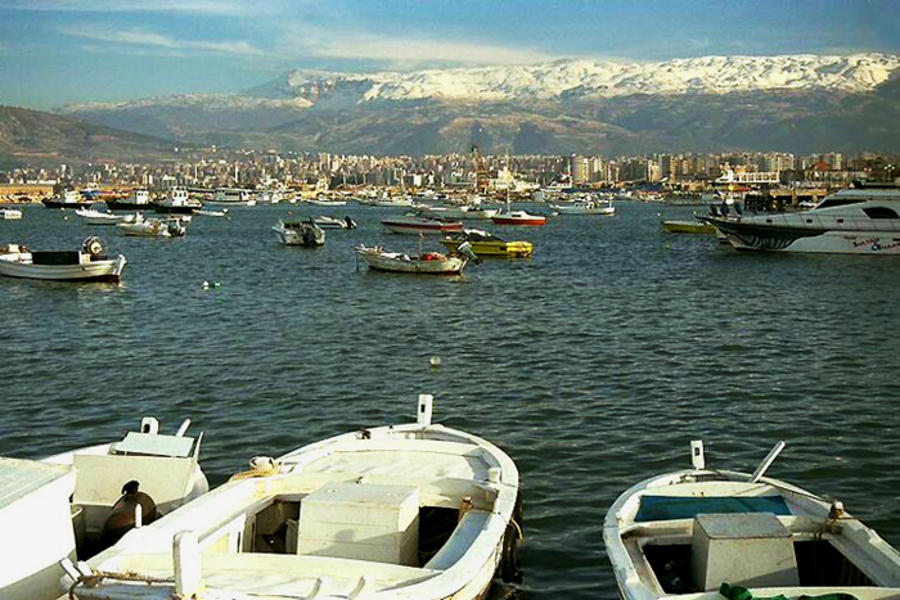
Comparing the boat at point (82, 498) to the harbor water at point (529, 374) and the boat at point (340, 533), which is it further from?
the harbor water at point (529, 374)

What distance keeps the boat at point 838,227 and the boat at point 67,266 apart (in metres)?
41.0

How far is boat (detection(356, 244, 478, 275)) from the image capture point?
165 ft

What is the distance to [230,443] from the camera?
18.0m

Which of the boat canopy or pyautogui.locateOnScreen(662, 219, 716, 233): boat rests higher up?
the boat canopy

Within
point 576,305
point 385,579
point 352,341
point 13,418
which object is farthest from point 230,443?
point 576,305

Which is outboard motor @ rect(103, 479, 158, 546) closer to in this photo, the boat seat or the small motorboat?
the boat seat

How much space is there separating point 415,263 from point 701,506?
134 feet

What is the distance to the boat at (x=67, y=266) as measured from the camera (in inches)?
1882

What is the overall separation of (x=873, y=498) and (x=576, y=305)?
83.7 feet

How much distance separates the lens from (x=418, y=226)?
305 feet

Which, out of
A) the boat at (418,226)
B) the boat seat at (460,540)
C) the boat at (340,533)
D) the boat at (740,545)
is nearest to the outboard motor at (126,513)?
the boat at (340,533)

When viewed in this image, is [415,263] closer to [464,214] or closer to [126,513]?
[126,513]

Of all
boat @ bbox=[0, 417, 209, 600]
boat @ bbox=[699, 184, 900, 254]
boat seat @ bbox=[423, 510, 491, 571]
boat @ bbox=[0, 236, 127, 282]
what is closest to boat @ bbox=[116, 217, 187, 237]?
boat @ bbox=[0, 236, 127, 282]

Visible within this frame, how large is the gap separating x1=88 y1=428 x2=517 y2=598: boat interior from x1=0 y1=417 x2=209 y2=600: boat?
27.4 inches
